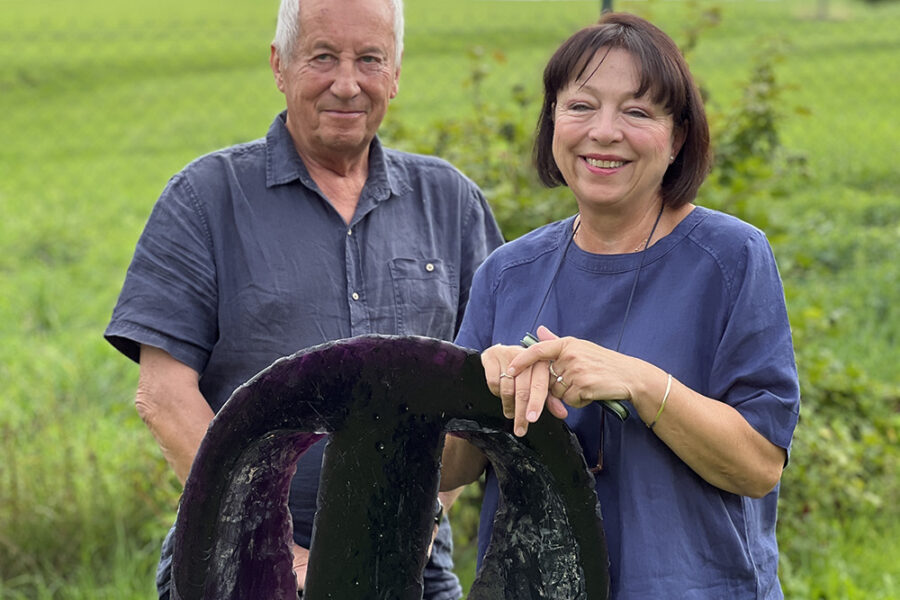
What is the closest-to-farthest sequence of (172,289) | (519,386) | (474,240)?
1. (519,386)
2. (172,289)
3. (474,240)

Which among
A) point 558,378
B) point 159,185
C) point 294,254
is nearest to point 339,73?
point 294,254

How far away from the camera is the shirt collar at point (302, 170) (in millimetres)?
2420

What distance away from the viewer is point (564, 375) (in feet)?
5.25

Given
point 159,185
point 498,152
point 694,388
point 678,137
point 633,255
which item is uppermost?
point 678,137

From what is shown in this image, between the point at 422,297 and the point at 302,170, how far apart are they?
1.31 ft

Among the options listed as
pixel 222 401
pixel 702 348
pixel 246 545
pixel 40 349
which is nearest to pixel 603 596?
Answer: pixel 702 348

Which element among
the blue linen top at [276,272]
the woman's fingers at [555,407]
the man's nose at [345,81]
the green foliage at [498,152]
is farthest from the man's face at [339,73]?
the green foliage at [498,152]

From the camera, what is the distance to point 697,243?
5.81ft

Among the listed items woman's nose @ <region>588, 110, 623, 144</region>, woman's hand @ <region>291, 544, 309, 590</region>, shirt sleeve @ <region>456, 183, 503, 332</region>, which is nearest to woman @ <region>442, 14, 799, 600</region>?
woman's nose @ <region>588, 110, 623, 144</region>

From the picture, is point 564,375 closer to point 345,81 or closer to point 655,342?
point 655,342

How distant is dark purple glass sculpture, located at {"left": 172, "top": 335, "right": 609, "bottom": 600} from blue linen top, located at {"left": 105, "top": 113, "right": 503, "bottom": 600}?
0.62m

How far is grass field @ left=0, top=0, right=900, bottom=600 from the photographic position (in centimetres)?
418

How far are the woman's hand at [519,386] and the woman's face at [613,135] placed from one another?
1.18 feet

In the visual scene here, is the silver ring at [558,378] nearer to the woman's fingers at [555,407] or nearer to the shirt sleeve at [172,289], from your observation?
the woman's fingers at [555,407]
